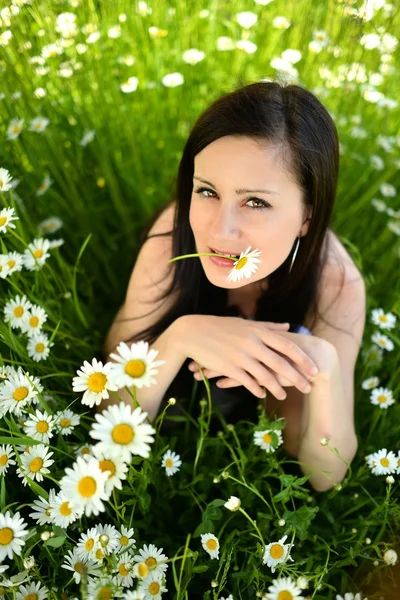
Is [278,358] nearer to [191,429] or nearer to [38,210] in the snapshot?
[191,429]

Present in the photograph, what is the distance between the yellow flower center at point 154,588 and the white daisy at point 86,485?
0.20 metres

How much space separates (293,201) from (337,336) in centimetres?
44

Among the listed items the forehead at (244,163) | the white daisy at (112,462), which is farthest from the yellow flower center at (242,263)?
the white daisy at (112,462)

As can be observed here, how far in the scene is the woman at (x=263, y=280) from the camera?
1.01m

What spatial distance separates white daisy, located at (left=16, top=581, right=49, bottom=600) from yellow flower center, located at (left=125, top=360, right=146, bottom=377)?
0.39 metres

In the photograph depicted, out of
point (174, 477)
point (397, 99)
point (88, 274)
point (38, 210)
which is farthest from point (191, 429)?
point (397, 99)

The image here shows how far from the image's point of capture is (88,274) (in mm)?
1832

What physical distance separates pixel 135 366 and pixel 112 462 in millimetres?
141

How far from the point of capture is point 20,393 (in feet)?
3.26

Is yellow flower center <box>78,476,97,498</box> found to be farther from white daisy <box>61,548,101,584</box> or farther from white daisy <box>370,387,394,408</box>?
white daisy <box>370,387,394,408</box>

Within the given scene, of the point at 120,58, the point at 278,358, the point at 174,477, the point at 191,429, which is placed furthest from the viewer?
the point at 120,58

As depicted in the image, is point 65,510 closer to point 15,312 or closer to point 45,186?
point 15,312

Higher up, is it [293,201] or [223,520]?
[293,201]

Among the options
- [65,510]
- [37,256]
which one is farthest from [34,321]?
[65,510]
